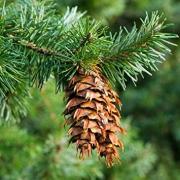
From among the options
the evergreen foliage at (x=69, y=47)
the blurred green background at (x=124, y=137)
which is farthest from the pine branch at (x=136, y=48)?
the blurred green background at (x=124, y=137)

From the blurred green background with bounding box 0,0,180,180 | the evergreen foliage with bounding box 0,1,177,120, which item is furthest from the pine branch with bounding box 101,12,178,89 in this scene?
the blurred green background with bounding box 0,0,180,180

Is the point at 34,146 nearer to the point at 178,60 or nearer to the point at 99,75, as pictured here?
the point at 99,75

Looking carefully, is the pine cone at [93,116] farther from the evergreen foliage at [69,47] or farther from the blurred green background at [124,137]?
the blurred green background at [124,137]

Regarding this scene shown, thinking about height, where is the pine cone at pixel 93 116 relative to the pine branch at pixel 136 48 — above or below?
below

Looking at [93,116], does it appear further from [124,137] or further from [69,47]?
[124,137]

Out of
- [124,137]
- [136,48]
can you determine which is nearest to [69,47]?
[136,48]
